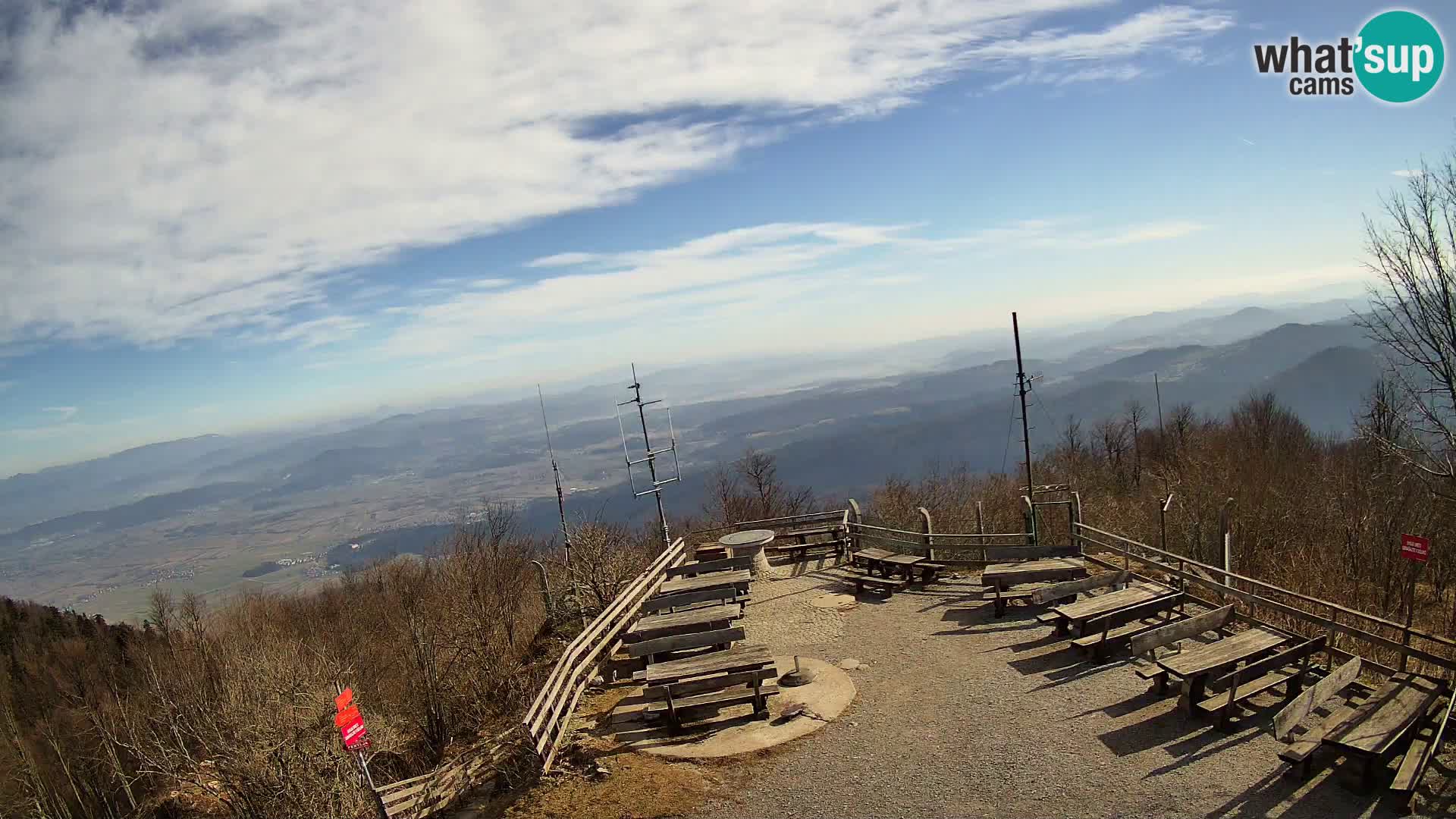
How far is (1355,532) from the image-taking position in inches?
902

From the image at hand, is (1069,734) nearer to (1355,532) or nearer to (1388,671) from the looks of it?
(1388,671)

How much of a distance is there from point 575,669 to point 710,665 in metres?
2.79

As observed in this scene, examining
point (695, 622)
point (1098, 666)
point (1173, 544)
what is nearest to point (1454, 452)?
point (1098, 666)

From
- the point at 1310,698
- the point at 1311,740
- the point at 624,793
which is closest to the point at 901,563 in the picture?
the point at 1310,698

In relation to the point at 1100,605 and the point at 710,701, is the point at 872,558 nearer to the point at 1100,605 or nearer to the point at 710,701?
the point at 1100,605

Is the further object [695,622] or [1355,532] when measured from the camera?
[1355,532]

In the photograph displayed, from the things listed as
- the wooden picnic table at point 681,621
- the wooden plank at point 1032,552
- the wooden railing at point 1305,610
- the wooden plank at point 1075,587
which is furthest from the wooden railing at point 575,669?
the wooden railing at point 1305,610

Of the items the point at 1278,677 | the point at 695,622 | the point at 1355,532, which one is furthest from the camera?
the point at 1355,532

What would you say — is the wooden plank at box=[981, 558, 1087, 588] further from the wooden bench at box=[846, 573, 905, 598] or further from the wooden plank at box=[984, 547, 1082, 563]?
the wooden bench at box=[846, 573, 905, 598]

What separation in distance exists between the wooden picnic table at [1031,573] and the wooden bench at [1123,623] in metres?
2.11

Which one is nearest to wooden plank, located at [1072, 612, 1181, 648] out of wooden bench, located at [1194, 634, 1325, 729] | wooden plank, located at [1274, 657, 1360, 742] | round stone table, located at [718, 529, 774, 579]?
wooden bench, located at [1194, 634, 1325, 729]

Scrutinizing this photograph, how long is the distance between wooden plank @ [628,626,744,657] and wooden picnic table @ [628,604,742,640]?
64 centimetres

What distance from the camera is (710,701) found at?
11.5 metres

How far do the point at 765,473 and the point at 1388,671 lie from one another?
49860 mm
